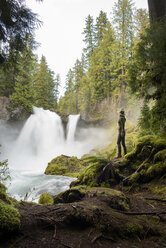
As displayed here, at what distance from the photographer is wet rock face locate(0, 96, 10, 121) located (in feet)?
72.6

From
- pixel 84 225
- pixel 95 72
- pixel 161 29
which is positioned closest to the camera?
pixel 84 225

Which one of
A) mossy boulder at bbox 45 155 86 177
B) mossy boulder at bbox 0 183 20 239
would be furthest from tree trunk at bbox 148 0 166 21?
mossy boulder at bbox 45 155 86 177

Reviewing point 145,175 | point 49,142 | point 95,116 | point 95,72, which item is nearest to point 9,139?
point 49,142

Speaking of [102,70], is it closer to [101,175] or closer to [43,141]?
[43,141]

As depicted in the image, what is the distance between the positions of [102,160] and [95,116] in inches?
873

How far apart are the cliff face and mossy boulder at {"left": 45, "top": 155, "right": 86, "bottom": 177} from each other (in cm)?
1342

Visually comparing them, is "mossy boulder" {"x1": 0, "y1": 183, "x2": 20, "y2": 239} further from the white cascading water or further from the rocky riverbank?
the white cascading water

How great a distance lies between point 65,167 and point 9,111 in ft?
50.1

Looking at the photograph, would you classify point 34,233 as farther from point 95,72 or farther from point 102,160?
point 95,72

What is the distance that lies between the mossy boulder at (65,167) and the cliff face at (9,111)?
44.0ft

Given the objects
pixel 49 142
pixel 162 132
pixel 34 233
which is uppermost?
pixel 162 132

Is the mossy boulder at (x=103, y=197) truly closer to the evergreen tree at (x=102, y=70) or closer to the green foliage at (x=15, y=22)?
the green foliage at (x=15, y=22)

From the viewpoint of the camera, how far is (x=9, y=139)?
962 inches

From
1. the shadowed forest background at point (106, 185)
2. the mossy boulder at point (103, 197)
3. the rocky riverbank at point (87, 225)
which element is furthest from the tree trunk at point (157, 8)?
the rocky riverbank at point (87, 225)
